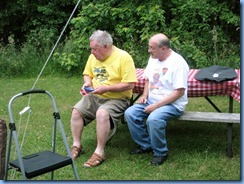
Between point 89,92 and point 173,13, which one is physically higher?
point 173,13

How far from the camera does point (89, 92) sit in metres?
4.13

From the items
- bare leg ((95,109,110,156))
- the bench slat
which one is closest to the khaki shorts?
bare leg ((95,109,110,156))

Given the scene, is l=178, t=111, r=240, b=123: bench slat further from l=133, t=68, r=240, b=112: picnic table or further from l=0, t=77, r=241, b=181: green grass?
l=0, t=77, r=241, b=181: green grass

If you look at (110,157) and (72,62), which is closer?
(110,157)

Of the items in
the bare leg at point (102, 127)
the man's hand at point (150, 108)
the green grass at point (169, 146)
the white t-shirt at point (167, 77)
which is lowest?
the green grass at point (169, 146)

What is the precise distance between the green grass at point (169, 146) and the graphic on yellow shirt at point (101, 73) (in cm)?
72

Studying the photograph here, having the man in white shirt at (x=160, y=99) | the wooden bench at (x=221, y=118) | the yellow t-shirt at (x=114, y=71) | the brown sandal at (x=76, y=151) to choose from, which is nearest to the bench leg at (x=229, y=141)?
the wooden bench at (x=221, y=118)

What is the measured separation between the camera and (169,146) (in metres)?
4.38

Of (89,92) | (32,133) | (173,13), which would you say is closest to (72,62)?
(173,13)

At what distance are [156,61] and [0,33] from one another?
8.60m

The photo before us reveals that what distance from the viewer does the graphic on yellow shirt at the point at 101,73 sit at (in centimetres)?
414

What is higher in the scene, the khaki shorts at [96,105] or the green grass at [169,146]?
the khaki shorts at [96,105]

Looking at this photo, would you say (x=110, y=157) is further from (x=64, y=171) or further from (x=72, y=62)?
(x=72, y=62)

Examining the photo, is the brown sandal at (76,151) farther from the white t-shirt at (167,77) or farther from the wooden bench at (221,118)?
the wooden bench at (221,118)
